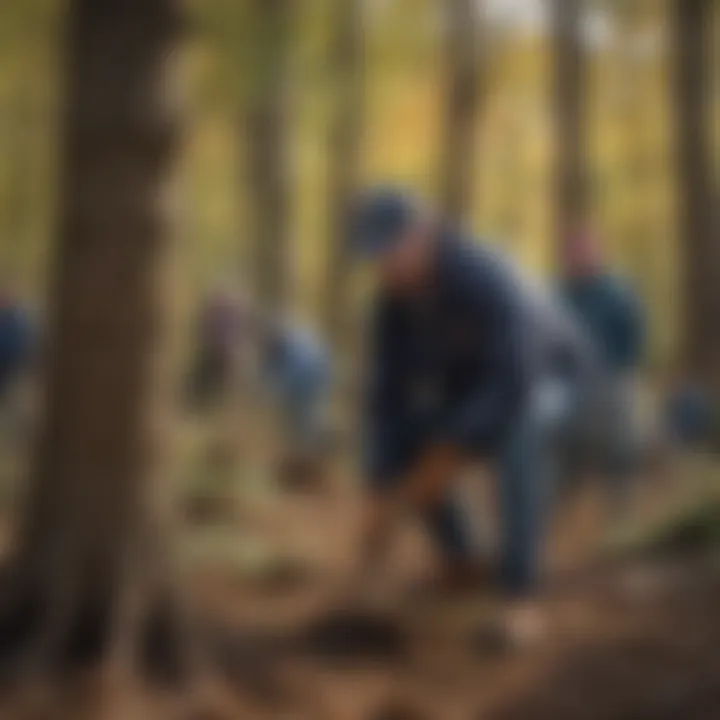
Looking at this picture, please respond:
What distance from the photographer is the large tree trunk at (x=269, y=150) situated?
1242 millimetres

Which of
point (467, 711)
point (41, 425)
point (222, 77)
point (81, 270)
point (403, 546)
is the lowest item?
point (467, 711)

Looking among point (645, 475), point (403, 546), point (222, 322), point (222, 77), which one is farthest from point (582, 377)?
point (222, 77)

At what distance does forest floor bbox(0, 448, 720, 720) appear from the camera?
1196 millimetres

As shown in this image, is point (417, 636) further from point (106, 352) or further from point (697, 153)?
point (697, 153)

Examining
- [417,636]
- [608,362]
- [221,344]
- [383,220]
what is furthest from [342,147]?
[417,636]

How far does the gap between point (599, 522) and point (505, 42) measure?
45cm

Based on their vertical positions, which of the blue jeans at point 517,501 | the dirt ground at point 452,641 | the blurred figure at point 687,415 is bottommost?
the dirt ground at point 452,641

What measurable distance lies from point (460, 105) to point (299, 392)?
30 centimetres

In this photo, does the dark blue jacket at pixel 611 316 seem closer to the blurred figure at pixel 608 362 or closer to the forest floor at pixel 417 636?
the blurred figure at pixel 608 362

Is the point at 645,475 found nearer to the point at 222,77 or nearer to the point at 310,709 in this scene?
the point at 310,709

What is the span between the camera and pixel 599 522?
1.23 metres

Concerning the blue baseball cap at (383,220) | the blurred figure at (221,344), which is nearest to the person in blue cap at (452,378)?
the blue baseball cap at (383,220)

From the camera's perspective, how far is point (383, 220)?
3.97 ft

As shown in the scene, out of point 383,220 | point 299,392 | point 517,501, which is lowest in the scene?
point 517,501
